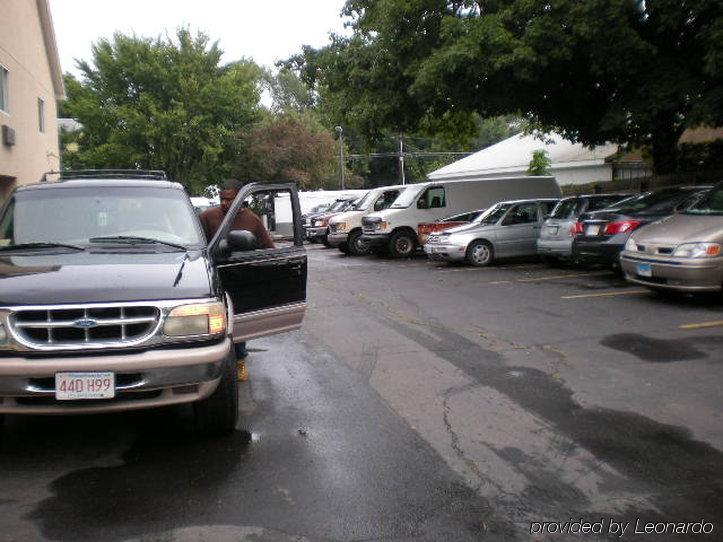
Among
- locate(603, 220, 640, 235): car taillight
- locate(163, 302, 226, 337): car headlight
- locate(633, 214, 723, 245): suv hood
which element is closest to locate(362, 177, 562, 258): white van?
locate(603, 220, 640, 235): car taillight

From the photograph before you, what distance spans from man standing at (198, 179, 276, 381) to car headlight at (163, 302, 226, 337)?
190cm

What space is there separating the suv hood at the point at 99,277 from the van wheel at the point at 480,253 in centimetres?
1221

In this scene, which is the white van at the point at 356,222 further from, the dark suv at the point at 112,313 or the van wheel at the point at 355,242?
the dark suv at the point at 112,313

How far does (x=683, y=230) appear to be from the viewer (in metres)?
9.94

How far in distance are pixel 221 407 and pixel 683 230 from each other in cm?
745

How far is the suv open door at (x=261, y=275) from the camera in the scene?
5.92 meters

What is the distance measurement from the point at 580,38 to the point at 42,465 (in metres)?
13.9

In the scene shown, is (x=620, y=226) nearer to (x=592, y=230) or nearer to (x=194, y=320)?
(x=592, y=230)

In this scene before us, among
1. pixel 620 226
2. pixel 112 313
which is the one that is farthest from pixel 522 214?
pixel 112 313

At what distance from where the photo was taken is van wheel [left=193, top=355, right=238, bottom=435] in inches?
195

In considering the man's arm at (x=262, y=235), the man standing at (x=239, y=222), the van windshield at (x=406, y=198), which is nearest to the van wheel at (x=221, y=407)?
the man standing at (x=239, y=222)

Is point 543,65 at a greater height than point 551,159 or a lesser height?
greater

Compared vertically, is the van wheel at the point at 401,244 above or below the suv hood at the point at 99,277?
below

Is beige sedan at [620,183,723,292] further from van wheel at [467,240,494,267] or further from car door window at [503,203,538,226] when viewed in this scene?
car door window at [503,203,538,226]
